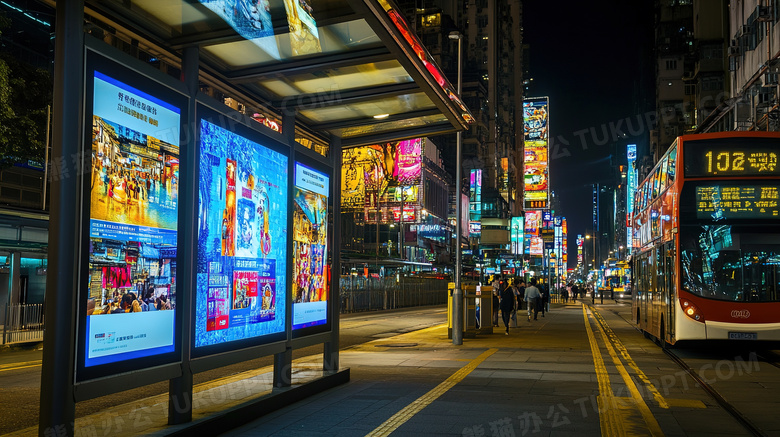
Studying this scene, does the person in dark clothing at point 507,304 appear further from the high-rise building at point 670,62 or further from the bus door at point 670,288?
the high-rise building at point 670,62

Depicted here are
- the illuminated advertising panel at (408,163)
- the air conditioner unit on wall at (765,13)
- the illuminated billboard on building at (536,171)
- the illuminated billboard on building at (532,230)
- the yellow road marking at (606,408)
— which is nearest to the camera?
the yellow road marking at (606,408)

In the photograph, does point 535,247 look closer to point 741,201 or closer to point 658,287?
point 658,287

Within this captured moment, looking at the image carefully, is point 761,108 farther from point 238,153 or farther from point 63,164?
point 63,164

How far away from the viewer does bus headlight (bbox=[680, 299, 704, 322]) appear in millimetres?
14719

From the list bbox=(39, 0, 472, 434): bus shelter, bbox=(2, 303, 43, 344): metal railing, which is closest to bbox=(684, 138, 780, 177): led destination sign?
bbox=(39, 0, 472, 434): bus shelter

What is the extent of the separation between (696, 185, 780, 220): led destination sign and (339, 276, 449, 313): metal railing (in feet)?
78.8

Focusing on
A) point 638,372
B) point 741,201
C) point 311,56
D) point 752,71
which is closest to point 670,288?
point 741,201

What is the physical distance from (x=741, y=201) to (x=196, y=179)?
11.9 metres

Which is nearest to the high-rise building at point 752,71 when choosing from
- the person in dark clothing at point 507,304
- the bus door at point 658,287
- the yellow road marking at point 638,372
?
the person in dark clothing at point 507,304

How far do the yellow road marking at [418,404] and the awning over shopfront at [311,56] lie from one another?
3865 millimetres

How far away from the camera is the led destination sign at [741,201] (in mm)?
14633

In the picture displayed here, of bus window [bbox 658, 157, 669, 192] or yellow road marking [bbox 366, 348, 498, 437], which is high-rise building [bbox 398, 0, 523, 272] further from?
yellow road marking [bbox 366, 348, 498, 437]

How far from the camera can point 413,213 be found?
79.0 m

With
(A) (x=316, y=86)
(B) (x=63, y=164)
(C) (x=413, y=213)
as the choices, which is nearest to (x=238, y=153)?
(A) (x=316, y=86)
